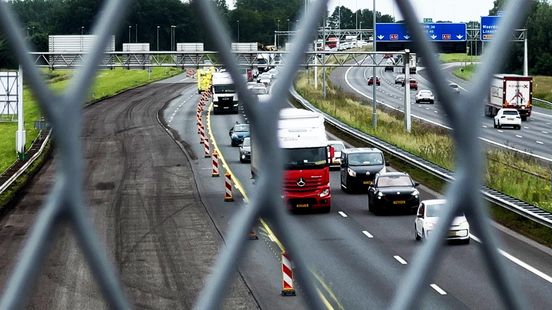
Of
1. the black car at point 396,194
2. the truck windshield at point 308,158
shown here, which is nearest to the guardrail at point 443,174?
the black car at point 396,194

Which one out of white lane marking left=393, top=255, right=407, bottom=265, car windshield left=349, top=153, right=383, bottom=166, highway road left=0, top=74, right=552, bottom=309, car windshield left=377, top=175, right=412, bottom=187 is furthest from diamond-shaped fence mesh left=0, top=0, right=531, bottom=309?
car windshield left=349, top=153, right=383, bottom=166

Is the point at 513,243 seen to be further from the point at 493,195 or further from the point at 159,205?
the point at 159,205

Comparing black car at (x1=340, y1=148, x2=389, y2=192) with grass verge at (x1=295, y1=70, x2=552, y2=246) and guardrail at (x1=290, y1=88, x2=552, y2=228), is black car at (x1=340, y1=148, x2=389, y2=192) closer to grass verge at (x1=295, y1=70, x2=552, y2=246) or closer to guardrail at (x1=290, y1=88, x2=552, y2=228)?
guardrail at (x1=290, y1=88, x2=552, y2=228)

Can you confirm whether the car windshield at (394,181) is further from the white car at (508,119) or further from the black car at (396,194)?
the white car at (508,119)

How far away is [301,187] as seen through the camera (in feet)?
83.6

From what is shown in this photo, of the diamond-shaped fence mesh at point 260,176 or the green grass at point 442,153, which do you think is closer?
the diamond-shaped fence mesh at point 260,176

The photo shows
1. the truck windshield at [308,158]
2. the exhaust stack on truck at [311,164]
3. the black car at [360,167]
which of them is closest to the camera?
the exhaust stack on truck at [311,164]

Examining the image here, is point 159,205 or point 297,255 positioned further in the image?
point 159,205

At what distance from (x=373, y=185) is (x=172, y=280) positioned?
36.3ft

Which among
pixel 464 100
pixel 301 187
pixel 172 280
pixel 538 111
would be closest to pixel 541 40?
pixel 301 187

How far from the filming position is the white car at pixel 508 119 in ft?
178

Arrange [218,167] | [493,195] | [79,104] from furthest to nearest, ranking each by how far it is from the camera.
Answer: [218,167]
[493,195]
[79,104]

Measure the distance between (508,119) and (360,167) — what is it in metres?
25.0

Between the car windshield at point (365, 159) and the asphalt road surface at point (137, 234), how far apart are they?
509 centimetres
